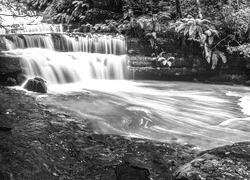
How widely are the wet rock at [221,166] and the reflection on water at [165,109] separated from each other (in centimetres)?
190

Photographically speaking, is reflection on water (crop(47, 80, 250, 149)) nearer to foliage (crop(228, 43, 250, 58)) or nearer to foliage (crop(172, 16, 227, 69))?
foliage (crop(172, 16, 227, 69))

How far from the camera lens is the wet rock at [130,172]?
4277 millimetres

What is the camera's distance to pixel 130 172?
174 inches

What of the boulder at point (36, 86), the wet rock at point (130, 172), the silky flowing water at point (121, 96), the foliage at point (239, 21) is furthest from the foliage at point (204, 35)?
the wet rock at point (130, 172)

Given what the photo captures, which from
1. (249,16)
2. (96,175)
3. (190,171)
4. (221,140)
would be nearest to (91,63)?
(249,16)

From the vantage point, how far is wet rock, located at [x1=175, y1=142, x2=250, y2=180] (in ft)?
10.9

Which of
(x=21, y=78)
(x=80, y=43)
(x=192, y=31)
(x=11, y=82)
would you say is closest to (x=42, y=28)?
(x=80, y=43)

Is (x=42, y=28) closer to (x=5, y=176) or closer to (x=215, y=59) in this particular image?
(x=215, y=59)

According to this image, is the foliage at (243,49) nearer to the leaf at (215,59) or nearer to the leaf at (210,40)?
the leaf at (215,59)

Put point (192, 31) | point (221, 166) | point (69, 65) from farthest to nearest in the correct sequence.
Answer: point (192, 31), point (69, 65), point (221, 166)

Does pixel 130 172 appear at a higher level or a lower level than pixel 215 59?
lower

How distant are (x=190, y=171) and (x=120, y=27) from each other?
438 inches

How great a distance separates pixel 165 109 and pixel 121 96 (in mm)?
1793

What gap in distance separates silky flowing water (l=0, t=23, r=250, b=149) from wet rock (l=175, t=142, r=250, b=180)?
1907 mm
